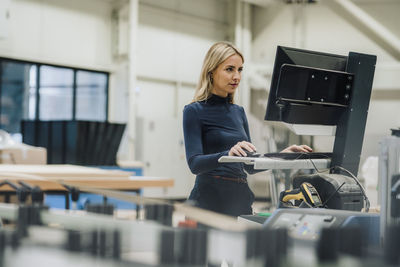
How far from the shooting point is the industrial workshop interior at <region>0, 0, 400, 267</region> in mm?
474

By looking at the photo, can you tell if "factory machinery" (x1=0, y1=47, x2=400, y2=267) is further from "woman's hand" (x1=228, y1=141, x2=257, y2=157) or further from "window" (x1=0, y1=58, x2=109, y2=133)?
"window" (x1=0, y1=58, x2=109, y2=133)

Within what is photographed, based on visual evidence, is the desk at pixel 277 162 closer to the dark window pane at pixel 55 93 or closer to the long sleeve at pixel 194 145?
the long sleeve at pixel 194 145

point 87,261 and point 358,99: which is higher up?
point 358,99

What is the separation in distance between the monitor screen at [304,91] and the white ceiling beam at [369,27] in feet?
21.4

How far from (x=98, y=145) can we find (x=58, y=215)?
485 cm

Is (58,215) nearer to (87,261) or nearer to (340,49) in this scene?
(87,261)

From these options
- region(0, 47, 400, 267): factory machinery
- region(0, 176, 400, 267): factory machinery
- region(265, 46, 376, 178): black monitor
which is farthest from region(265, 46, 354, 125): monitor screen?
region(0, 176, 400, 267): factory machinery

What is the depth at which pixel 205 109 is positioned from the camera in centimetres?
188

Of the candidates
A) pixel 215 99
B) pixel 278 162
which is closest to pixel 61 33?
pixel 215 99

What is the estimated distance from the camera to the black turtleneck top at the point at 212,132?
181 cm

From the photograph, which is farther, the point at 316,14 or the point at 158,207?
the point at 316,14

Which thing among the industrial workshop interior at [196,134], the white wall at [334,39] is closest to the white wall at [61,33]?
Result: the industrial workshop interior at [196,134]

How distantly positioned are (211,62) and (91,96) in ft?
20.5

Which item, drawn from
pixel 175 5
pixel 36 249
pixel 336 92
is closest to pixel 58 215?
pixel 36 249
